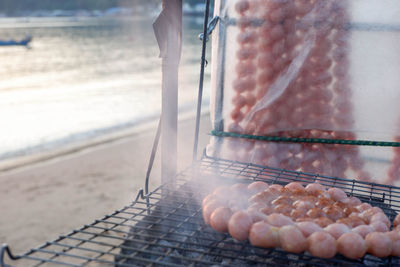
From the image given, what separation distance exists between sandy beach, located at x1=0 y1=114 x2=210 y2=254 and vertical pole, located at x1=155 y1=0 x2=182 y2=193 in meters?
4.02

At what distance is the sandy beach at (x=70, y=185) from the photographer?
22.7 feet

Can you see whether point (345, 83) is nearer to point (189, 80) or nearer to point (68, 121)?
point (68, 121)

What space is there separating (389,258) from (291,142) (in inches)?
57.2

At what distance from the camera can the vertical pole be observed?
2838 millimetres

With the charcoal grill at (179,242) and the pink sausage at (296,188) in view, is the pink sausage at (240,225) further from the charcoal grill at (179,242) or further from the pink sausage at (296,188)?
the pink sausage at (296,188)

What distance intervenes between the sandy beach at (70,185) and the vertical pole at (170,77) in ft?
13.2

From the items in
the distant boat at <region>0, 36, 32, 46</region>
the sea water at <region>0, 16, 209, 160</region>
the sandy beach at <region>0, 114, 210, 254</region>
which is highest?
the distant boat at <region>0, 36, 32, 46</region>

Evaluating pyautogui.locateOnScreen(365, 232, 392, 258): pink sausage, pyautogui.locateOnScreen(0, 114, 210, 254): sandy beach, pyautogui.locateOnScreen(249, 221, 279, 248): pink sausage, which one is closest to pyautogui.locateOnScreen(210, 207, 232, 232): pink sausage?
pyautogui.locateOnScreen(249, 221, 279, 248): pink sausage

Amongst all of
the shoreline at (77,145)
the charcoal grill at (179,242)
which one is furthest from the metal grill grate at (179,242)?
the shoreline at (77,145)

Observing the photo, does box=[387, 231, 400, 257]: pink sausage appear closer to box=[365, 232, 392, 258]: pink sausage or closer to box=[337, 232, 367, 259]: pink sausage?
box=[365, 232, 392, 258]: pink sausage

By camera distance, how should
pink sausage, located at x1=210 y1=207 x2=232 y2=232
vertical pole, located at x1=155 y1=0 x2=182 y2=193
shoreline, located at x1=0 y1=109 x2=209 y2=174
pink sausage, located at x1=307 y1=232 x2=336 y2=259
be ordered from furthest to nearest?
1. shoreline, located at x1=0 y1=109 x2=209 y2=174
2. vertical pole, located at x1=155 y1=0 x2=182 y2=193
3. pink sausage, located at x1=210 y1=207 x2=232 y2=232
4. pink sausage, located at x1=307 y1=232 x2=336 y2=259

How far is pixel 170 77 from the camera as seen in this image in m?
2.96

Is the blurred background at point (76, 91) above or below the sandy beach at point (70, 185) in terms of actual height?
above

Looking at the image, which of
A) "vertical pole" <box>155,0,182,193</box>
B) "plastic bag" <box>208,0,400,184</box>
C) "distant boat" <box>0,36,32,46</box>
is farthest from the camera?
"distant boat" <box>0,36,32,46</box>
